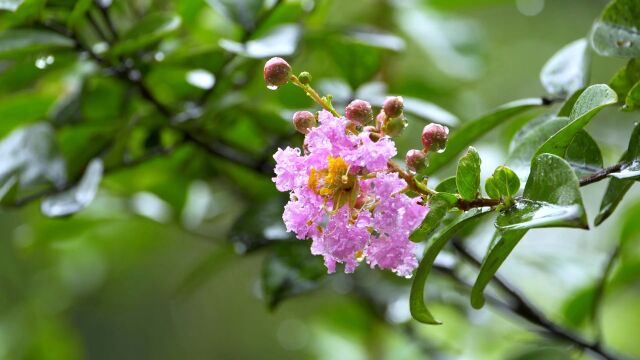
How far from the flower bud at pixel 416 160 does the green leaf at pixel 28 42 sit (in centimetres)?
40

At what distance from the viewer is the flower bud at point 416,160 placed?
1.67 ft

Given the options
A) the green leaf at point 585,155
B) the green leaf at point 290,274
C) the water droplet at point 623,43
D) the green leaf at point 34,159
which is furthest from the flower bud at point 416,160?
the green leaf at point 34,159

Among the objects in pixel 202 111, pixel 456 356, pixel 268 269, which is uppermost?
pixel 202 111

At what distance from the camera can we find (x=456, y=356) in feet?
3.72

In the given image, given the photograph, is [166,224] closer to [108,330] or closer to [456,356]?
[456,356]

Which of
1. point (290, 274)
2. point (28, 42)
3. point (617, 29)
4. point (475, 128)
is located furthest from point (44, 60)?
point (617, 29)

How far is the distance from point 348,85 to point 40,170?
1.10 ft

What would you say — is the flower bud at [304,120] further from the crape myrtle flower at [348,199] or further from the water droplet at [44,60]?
the water droplet at [44,60]

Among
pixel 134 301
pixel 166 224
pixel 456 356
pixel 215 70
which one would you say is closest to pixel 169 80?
pixel 215 70

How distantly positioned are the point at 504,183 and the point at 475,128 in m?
0.17

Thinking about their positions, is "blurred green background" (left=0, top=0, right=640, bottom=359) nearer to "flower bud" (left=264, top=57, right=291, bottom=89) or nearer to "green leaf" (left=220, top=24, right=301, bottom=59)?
"green leaf" (left=220, top=24, right=301, bottom=59)

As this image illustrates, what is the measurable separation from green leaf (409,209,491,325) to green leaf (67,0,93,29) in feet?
1.32

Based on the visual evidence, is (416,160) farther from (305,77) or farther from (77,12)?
(77,12)

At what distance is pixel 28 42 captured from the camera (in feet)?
2.43
